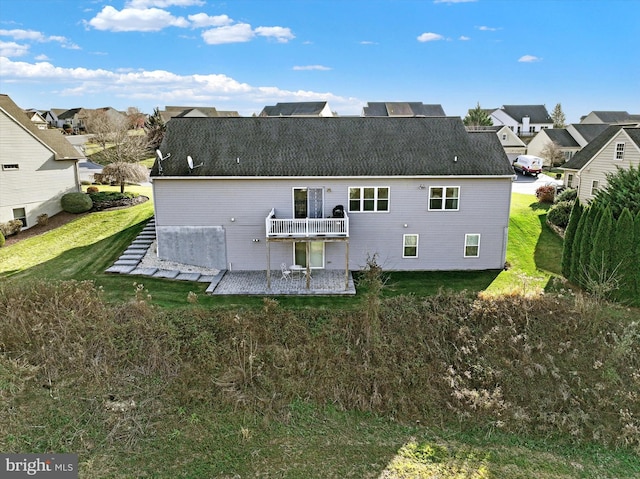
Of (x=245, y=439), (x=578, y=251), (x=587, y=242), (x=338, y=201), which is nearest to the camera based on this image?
(x=245, y=439)

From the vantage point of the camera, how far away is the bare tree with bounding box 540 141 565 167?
50.1 meters

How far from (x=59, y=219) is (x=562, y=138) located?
2030 inches

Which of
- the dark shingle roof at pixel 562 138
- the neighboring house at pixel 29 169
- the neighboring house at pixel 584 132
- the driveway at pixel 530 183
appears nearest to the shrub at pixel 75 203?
the neighboring house at pixel 29 169

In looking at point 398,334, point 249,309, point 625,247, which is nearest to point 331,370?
point 398,334

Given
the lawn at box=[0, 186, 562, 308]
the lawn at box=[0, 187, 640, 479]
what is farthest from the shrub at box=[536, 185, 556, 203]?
the lawn at box=[0, 187, 640, 479]

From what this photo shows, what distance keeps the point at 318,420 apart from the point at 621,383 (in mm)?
9711

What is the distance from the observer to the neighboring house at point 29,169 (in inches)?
914

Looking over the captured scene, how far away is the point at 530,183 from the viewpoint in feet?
123

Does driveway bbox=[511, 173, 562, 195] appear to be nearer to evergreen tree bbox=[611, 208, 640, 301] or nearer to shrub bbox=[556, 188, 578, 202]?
shrub bbox=[556, 188, 578, 202]

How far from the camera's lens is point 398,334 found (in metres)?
15.7

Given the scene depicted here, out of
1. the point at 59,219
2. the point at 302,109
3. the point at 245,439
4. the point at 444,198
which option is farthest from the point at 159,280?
the point at 302,109

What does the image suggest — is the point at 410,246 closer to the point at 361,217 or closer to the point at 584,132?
the point at 361,217

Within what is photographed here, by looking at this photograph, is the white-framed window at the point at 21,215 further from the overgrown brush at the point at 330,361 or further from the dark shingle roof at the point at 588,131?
the dark shingle roof at the point at 588,131

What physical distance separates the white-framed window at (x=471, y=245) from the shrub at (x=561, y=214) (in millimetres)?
7462
